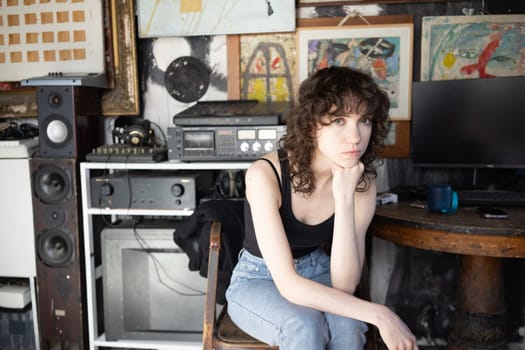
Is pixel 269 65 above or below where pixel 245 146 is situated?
above

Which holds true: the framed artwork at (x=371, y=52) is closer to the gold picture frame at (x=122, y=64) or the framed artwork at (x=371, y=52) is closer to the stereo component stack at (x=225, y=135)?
the stereo component stack at (x=225, y=135)

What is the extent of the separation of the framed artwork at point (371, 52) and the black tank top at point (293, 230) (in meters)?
1.06

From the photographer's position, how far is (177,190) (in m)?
1.99

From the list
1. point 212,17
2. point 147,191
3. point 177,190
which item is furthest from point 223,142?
point 212,17

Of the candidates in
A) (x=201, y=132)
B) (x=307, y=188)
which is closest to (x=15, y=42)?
(x=201, y=132)

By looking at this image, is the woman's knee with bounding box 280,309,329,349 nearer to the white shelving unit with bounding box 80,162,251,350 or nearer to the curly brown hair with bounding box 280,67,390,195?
the curly brown hair with bounding box 280,67,390,195

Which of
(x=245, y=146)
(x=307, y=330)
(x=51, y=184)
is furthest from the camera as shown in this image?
(x=51, y=184)

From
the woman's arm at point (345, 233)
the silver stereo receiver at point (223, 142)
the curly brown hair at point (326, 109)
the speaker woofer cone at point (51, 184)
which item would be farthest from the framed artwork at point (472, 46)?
the speaker woofer cone at point (51, 184)

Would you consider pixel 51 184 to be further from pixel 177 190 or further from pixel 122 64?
pixel 122 64

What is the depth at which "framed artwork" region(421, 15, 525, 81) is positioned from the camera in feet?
7.12

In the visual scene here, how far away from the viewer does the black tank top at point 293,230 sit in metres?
1.35

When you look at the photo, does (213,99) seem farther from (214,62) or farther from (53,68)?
(53,68)

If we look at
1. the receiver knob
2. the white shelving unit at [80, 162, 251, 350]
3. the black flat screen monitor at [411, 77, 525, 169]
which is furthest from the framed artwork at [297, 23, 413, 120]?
the white shelving unit at [80, 162, 251, 350]

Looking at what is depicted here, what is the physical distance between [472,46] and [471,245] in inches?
43.9
